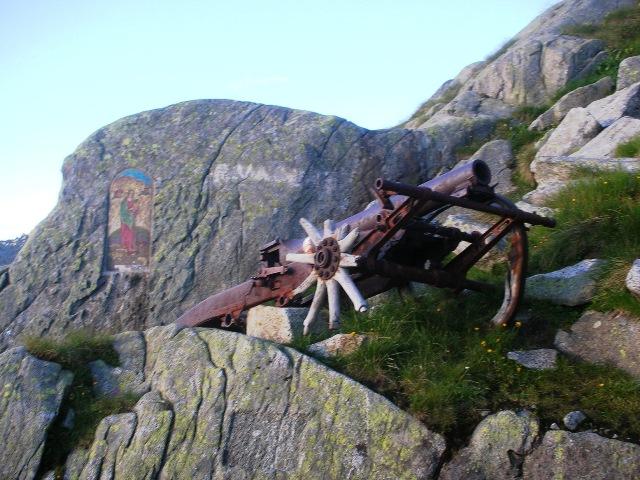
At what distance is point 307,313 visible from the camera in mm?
8141

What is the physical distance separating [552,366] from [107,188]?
29.2ft

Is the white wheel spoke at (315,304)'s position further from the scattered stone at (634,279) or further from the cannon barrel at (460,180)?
the scattered stone at (634,279)

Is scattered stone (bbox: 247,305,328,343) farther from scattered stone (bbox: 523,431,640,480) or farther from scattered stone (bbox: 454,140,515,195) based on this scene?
scattered stone (bbox: 454,140,515,195)

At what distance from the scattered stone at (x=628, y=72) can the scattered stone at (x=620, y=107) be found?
3.41 ft

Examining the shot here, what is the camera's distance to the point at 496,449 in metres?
5.87

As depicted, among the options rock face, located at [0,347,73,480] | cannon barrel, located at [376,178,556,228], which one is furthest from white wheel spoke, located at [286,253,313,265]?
rock face, located at [0,347,73,480]

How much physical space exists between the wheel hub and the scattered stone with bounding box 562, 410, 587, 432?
2.36 meters

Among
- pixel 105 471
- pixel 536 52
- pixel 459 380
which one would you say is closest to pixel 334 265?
pixel 459 380

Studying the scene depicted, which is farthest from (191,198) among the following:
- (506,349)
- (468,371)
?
(468,371)

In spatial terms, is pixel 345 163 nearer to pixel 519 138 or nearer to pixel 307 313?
pixel 519 138

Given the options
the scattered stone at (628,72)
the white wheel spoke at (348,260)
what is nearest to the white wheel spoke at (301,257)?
the white wheel spoke at (348,260)

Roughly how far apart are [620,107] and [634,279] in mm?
5781

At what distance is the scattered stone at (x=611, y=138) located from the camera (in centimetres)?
1062

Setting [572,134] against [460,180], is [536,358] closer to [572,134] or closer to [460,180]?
[460,180]
